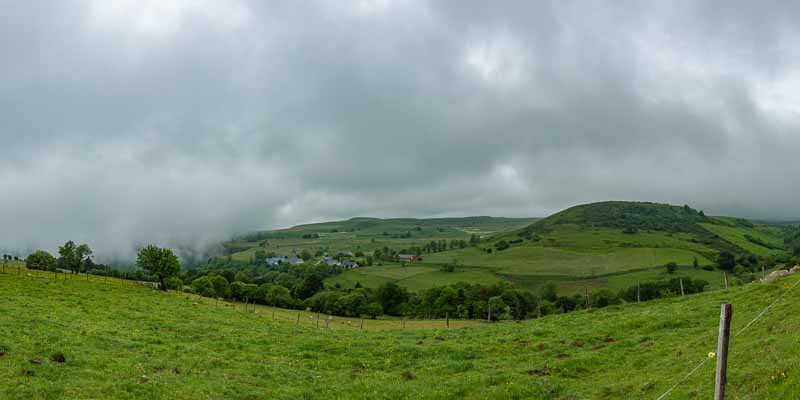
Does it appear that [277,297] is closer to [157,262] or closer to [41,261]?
[157,262]

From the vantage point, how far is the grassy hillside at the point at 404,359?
15.7 m

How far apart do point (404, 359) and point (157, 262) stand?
233 feet

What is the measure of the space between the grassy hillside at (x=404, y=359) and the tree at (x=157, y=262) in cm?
4688

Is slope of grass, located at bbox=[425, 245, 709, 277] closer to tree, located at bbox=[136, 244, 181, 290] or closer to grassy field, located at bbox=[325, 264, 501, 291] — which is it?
grassy field, located at bbox=[325, 264, 501, 291]

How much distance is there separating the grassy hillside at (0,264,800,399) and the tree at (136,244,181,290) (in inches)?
1846

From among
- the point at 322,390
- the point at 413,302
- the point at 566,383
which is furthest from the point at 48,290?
the point at 413,302

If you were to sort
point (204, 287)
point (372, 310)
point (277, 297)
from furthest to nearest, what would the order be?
point (277, 297)
point (372, 310)
point (204, 287)

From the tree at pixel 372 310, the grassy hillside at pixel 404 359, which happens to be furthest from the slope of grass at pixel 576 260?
the grassy hillside at pixel 404 359

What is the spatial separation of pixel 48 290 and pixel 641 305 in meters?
58.5

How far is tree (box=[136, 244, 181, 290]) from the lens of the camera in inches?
3074

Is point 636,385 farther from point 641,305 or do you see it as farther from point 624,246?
point 624,246

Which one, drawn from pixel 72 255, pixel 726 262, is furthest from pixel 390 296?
pixel 726 262

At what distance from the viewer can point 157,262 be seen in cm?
7919

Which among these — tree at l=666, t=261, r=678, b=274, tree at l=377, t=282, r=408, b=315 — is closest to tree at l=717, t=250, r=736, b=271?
tree at l=666, t=261, r=678, b=274
